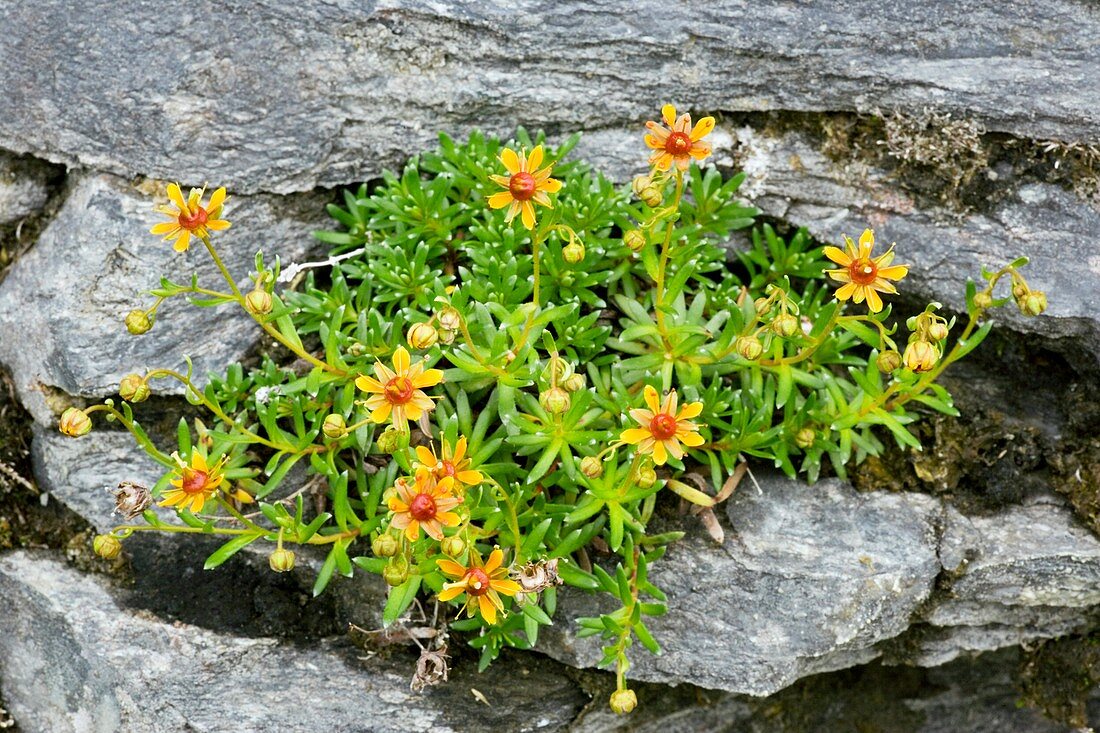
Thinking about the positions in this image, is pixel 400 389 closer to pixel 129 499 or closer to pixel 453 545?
pixel 453 545

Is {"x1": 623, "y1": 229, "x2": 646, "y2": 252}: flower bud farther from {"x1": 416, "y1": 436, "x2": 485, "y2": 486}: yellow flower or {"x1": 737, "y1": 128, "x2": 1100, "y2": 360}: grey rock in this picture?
{"x1": 737, "y1": 128, "x2": 1100, "y2": 360}: grey rock

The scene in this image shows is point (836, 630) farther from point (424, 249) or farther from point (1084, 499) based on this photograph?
point (424, 249)

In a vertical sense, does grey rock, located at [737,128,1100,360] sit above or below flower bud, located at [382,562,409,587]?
above

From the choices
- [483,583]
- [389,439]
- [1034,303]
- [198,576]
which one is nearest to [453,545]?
[483,583]

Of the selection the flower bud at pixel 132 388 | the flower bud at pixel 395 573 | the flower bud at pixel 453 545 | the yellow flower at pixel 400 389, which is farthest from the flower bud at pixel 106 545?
the flower bud at pixel 453 545

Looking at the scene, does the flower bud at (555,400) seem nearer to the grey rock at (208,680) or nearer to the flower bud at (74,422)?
the grey rock at (208,680)

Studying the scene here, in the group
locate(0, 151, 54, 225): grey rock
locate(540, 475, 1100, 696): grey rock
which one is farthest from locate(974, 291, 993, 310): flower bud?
locate(0, 151, 54, 225): grey rock

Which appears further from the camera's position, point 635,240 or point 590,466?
point 635,240

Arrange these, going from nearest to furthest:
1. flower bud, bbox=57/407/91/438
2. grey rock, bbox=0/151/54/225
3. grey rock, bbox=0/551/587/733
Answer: flower bud, bbox=57/407/91/438, grey rock, bbox=0/551/587/733, grey rock, bbox=0/151/54/225
